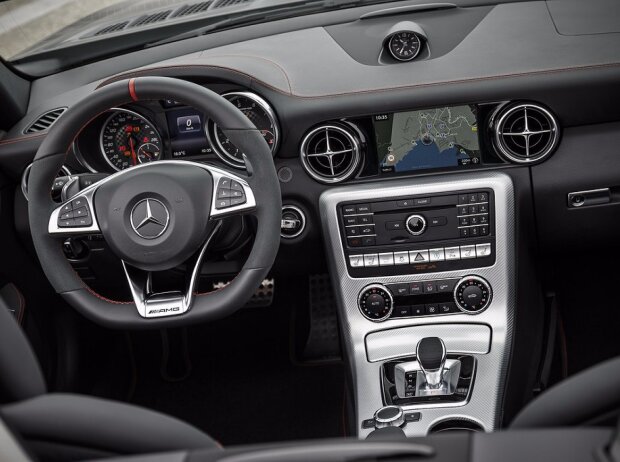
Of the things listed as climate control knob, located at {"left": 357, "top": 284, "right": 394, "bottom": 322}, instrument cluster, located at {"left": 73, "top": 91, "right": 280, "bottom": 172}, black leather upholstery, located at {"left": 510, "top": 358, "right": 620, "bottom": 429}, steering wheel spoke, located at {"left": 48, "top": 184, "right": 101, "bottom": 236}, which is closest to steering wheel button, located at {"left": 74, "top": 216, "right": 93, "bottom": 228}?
steering wheel spoke, located at {"left": 48, "top": 184, "right": 101, "bottom": 236}

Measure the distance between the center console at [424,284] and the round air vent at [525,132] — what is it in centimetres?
9

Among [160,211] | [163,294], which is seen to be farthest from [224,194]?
[163,294]

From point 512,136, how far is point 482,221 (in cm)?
25

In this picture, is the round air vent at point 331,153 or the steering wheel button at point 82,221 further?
the round air vent at point 331,153

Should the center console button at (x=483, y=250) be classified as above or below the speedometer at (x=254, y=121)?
below

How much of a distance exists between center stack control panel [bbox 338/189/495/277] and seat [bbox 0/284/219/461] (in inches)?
53.6

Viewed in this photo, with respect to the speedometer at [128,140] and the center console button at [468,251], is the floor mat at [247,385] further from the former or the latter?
the speedometer at [128,140]

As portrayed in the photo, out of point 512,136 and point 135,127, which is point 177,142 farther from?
point 512,136

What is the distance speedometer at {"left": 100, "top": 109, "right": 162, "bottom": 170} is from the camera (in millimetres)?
2627

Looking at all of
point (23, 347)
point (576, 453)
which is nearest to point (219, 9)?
point (23, 347)

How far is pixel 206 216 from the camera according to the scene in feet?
7.00

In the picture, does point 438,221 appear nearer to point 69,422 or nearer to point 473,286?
point 473,286

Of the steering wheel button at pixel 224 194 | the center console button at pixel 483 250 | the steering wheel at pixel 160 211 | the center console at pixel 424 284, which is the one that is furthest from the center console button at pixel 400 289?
the steering wheel button at pixel 224 194

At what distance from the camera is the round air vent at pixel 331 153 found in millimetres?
2617
